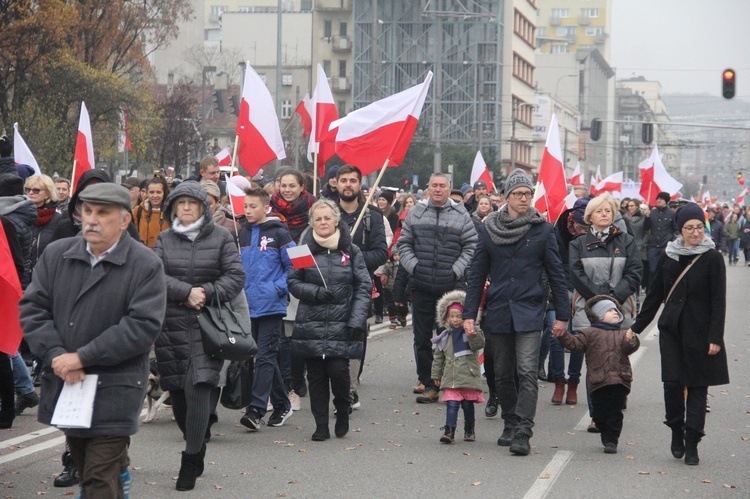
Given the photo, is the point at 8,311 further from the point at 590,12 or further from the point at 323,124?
the point at 590,12

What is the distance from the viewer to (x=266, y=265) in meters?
9.48

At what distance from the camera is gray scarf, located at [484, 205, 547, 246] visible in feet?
28.8

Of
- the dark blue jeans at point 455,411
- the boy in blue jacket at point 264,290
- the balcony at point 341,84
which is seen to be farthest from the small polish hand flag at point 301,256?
the balcony at point 341,84

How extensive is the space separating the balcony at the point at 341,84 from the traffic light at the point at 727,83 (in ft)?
203

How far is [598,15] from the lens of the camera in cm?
16750

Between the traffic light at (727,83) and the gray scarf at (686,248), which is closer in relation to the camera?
the gray scarf at (686,248)

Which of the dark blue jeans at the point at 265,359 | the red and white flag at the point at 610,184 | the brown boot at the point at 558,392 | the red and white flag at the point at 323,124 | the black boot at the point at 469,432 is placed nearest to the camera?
the black boot at the point at 469,432

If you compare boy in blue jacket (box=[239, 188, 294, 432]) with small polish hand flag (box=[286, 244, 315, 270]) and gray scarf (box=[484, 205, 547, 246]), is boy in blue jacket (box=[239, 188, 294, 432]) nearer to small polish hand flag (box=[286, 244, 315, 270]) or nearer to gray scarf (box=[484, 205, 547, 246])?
small polish hand flag (box=[286, 244, 315, 270])

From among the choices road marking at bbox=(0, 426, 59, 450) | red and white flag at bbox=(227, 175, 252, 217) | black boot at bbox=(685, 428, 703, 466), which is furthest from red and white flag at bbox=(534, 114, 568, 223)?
road marking at bbox=(0, 426, 59, 450)

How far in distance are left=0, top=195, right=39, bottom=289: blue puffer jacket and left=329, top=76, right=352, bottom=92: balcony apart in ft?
274

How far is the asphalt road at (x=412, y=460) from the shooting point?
24.3 ft

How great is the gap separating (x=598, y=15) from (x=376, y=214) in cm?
16272

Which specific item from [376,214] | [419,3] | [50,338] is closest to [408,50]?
[419,3]

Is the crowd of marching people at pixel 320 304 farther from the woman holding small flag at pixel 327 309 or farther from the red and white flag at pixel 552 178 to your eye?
the red and white flag at pixel 552 178
